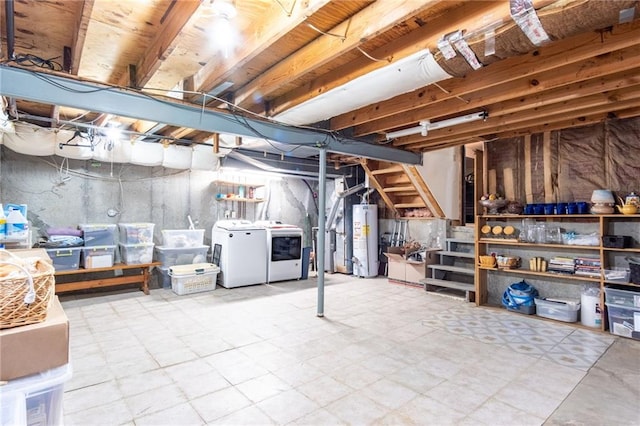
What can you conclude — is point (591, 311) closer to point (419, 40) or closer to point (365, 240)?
point (365, 240)

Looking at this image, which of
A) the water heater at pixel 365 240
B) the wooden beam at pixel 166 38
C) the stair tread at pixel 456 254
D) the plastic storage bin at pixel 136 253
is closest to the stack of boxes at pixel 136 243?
the plastic storage bin at pixel 136 253

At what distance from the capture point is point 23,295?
1.13m

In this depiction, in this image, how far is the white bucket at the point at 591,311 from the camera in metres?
3.79

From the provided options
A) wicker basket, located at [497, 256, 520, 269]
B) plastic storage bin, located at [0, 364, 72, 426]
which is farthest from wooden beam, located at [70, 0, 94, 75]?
wicker basket, located at [497, 256, 520, 269]

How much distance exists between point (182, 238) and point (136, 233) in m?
0.72

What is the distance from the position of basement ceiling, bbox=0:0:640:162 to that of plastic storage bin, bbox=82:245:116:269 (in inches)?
81.8

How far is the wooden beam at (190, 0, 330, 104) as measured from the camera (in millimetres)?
1830

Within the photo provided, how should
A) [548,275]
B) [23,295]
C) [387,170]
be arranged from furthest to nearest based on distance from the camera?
[387,170] → [548,275] → [23,295]

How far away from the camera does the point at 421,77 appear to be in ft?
7.61

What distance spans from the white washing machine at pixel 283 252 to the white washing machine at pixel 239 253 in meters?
0.11

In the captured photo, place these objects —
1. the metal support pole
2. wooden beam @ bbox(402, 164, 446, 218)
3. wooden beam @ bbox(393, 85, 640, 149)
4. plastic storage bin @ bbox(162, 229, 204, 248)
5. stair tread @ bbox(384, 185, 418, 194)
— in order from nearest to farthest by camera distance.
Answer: wooden beam @ bbox(393, 85, 640, 149), the metal support pole, wooden beam @ bbox(402, 164, 446, 218), plastic storage bin @ bbox(162, 229, 204, 248), stair tread @ bbox(384, 185, 418, 194)

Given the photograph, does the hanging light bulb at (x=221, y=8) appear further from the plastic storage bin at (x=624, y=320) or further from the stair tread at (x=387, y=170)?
the plastic storage bin at (x=624, y=320)

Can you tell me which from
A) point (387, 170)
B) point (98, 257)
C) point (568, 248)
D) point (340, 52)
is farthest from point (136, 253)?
point (568, 248)

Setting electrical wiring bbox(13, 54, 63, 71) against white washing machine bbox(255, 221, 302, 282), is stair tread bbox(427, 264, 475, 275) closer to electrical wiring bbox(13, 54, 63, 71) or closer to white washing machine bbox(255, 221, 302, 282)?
white washing machine bbox(255, 221, 302, 282)
